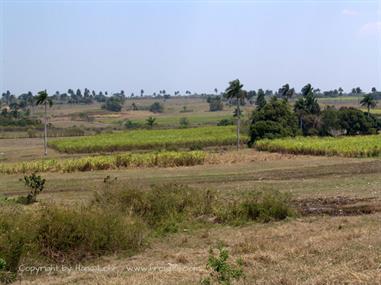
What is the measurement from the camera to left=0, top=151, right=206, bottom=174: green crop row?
43.2 meters

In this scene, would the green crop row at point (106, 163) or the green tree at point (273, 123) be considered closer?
the green crop row at point (106, 163)

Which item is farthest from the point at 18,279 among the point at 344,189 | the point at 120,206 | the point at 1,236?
the point at 344,189

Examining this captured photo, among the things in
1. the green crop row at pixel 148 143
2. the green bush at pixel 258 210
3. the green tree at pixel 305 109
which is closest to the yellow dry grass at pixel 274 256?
the green bush at pixel 258 210

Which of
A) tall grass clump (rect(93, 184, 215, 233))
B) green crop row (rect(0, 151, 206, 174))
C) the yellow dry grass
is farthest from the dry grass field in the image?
green crop row (rect(0, 151, 206, 174))

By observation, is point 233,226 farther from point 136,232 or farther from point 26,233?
point 26,233

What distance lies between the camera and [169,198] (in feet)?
57.5

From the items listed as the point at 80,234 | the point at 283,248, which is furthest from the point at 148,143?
the point at 283,248

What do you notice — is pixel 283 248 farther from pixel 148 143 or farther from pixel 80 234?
pixel 148 143

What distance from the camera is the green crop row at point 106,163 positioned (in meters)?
43.2

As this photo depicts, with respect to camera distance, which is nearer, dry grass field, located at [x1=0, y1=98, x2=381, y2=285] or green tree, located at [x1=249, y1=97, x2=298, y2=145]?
dry grass field, located at [x1=0, y1=98, x2=381, y2=285]

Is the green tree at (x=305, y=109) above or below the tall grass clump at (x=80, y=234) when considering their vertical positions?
above

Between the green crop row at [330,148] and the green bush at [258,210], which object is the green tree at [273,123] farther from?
the green bush at [258,210]

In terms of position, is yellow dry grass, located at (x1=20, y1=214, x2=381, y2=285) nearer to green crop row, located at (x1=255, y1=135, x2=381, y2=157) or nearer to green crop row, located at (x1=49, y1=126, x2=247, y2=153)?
green crop row, located at (x1=255, y1=135, x2=381, y2=157)

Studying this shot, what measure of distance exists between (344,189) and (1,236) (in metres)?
17.4
